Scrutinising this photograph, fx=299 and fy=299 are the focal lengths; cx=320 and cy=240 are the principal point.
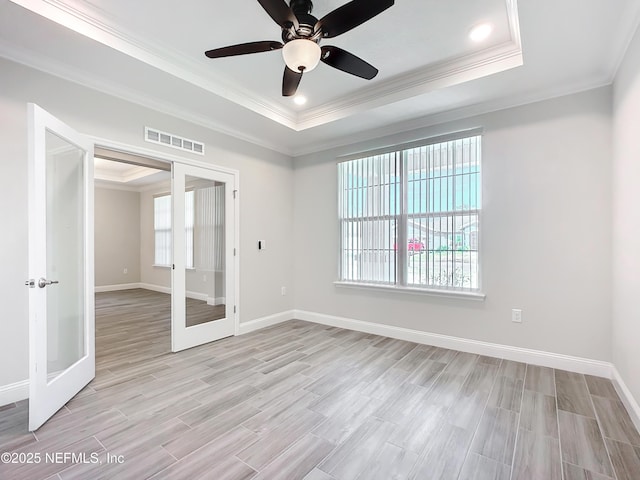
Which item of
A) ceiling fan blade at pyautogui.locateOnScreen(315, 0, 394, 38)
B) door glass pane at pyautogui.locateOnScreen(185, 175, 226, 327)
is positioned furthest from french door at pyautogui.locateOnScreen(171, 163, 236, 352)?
ceiling fan blade at pyautogui.locateOnScreen(315, 0, 394, 38)

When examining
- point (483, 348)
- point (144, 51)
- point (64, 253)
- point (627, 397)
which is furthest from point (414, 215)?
point (64, 253)

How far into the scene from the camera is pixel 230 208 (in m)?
4.09

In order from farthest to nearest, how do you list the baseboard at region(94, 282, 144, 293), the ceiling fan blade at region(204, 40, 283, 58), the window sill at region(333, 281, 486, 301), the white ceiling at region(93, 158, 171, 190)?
the baseboard at region(94, 282, 144, 293) → the white ceiling at region(93, 158, 171, 190) → the window sill at region(333, 281, 486, 301) → the ceiling fan blade at region(204, 40, 283, 58)

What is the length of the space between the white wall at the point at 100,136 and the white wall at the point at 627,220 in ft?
12.8

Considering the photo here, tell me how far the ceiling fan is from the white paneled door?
1429mm

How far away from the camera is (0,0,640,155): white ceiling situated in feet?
7.11

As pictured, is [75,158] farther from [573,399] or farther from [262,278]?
[573,399]

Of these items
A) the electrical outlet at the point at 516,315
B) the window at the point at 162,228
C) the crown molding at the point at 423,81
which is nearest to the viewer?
the crown molding at the point at 423,81

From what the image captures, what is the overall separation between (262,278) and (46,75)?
317cm

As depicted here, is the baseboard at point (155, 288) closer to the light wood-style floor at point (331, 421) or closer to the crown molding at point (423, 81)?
the light wood-style floor at point (331, 421)

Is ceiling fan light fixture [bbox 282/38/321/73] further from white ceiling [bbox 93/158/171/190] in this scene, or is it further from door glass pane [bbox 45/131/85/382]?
white ceiling [bbox 93/158/171/190]

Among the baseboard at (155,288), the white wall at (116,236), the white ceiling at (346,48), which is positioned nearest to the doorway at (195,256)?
the white ceiling at (346,48)

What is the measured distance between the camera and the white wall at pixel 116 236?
787 cm

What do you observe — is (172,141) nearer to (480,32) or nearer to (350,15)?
(350,15)
